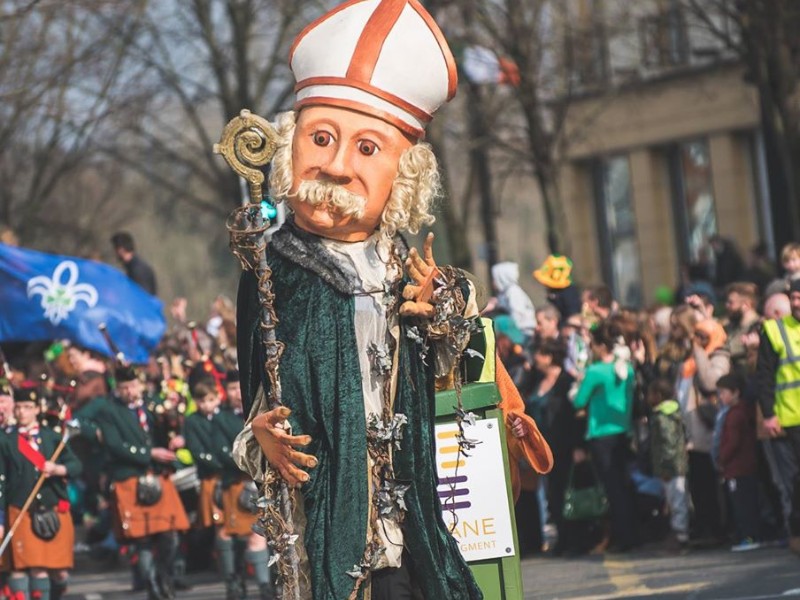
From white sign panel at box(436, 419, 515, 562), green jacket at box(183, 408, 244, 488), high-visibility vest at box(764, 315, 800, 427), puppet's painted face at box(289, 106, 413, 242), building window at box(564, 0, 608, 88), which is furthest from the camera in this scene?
building window at box(564, 0, 608, 88)

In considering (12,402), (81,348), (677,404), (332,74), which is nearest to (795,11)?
(677,404)

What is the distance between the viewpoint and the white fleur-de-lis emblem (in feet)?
55.4

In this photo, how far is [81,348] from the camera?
1741 cm

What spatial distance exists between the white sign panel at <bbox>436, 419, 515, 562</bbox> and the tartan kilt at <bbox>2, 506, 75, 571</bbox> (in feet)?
15.5

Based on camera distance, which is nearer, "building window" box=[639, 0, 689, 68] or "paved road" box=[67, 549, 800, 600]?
"paved road" box=[67, 549, 800, 600]

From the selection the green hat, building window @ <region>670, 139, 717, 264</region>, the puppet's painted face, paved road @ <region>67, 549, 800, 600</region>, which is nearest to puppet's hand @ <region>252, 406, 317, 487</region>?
the puppet's painted face

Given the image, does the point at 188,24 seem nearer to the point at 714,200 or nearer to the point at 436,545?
the point at 714,200

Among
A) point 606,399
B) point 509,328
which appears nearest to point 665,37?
point 509,328

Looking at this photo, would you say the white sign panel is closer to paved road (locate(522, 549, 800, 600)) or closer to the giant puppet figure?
the giant puppet figure

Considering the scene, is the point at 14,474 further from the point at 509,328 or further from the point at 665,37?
the point at 665,37

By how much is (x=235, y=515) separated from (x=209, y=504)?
3.06ft

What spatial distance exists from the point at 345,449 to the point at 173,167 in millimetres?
28967

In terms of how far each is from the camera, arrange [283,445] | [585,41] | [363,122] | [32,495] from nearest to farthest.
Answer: [283,445], [363,122], [32,495], [585,41]

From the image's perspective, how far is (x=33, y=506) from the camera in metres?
11.7
